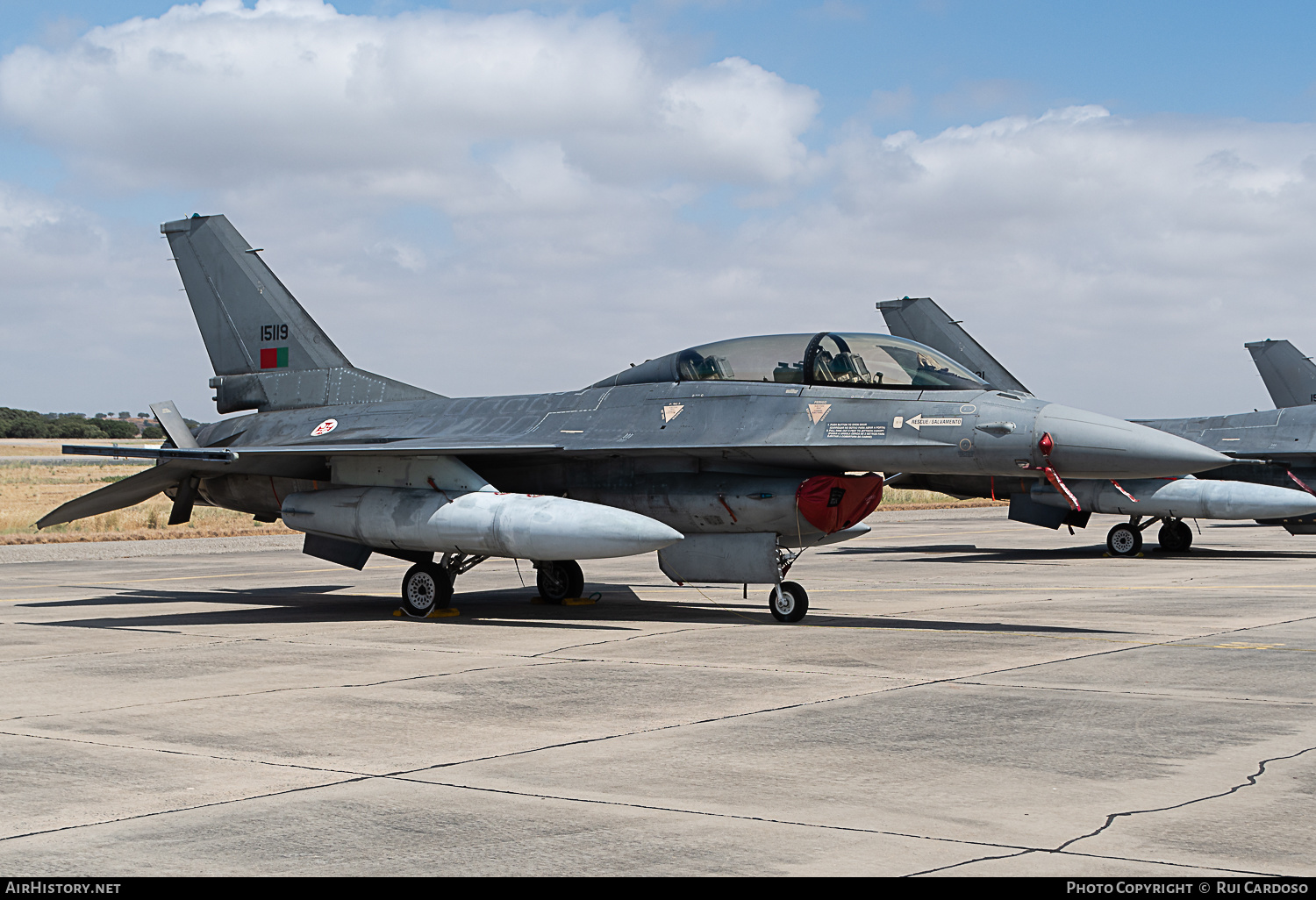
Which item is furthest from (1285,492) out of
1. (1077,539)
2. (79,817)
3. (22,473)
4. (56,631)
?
(22,473)

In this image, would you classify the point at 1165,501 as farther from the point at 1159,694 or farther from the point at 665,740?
the point at 665,740

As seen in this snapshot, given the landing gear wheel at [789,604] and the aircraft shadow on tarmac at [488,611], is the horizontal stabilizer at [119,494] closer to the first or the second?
the aircraft shadow on tarmac at [488,611]

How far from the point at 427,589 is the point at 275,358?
4875mm

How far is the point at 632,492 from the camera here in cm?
1419

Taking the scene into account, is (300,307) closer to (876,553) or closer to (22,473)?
(876,553)

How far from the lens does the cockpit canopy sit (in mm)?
12797

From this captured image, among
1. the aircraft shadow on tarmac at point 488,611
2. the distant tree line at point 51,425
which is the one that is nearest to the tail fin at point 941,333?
the aircraft shadow on tarmac at point 488,611

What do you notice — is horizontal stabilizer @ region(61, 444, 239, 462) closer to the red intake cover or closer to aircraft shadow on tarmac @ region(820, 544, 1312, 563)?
the red intake cover

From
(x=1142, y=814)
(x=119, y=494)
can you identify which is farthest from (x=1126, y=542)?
(x=1142, y=814)

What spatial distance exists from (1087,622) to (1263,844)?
8.42 metres

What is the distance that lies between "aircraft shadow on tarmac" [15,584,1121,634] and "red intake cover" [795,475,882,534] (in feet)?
3.48

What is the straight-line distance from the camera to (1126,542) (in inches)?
968

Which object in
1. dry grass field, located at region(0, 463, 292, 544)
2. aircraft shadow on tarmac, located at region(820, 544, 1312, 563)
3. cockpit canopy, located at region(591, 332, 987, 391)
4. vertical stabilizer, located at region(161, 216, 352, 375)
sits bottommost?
dry grass field, located at region(0, 463, 292, 544)

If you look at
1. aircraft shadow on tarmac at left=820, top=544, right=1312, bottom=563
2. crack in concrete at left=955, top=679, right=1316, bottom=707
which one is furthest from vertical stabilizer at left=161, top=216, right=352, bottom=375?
aircraft shadow on tarmac at left=820, top=544, right=1312, bottom=563
